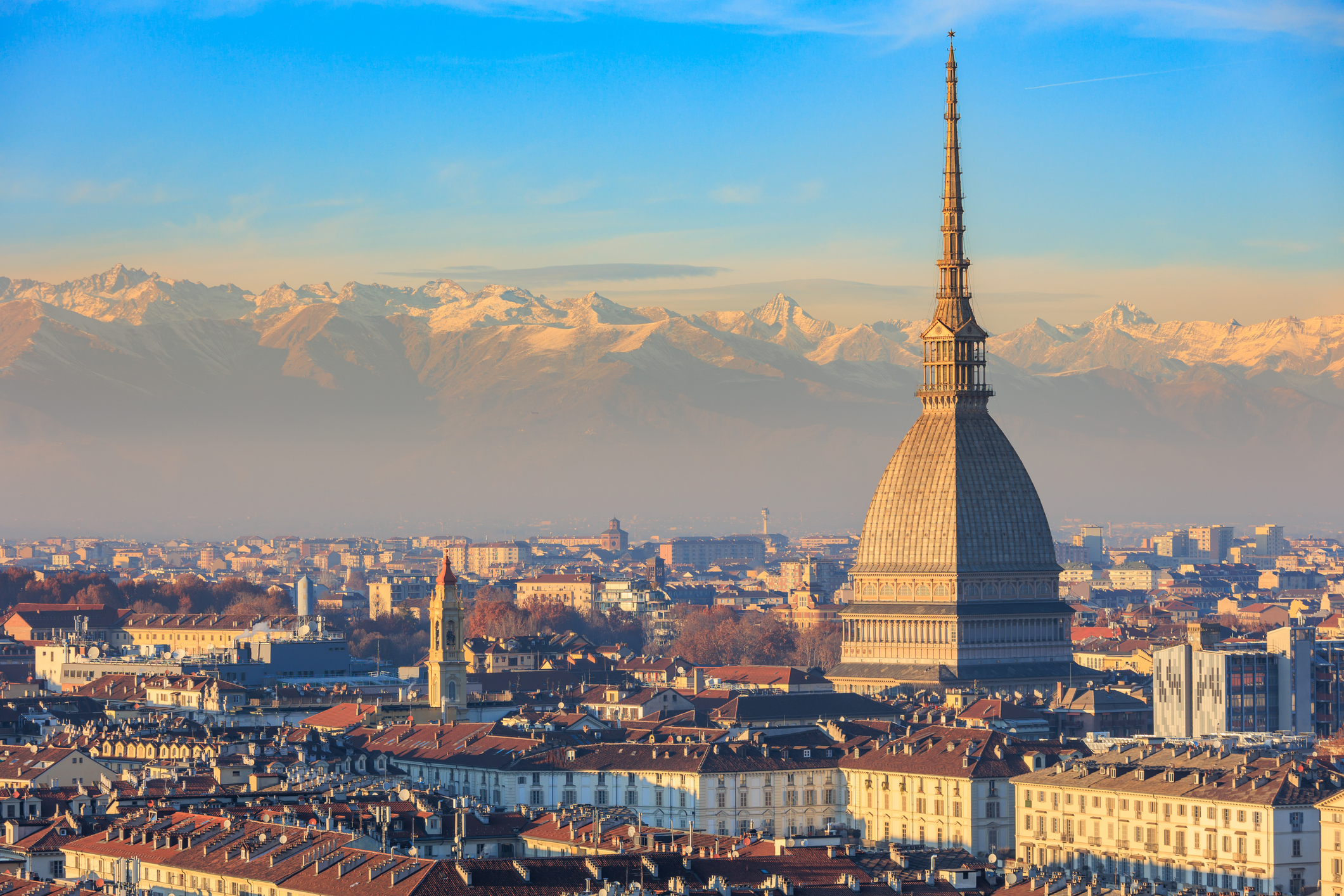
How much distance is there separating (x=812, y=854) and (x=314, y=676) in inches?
4050

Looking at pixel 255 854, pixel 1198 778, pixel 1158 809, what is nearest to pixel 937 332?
pixel 1198 778

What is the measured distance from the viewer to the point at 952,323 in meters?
176

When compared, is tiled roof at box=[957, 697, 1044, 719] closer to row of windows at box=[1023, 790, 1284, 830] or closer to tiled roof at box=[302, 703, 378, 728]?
tiled roof at box=[302, 703, 378, 728]

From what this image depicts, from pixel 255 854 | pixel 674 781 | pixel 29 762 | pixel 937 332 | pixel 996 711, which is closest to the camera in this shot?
pixel 255 854

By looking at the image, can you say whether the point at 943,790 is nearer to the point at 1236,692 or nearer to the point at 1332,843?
the point at 1332,843

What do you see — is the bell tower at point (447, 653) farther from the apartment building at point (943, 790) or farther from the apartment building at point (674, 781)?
the apartment building at point (943, 790)

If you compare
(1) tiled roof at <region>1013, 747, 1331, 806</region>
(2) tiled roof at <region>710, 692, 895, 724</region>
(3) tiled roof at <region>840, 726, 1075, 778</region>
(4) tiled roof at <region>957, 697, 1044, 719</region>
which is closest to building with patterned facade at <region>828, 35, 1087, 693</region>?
(2) tiled roof at <region>710, 692, 895, 724</region>

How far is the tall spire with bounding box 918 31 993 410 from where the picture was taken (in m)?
175

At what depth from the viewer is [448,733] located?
393 feet

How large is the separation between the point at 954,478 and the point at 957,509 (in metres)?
1.71

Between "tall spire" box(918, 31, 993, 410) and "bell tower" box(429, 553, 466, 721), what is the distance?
42097 mm

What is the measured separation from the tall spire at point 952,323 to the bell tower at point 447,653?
4210 centimetres

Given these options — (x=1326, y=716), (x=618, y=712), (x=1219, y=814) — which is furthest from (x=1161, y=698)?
(x=1219, y=814)

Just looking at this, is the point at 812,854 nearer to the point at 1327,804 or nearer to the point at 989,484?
the point at 1327,804
